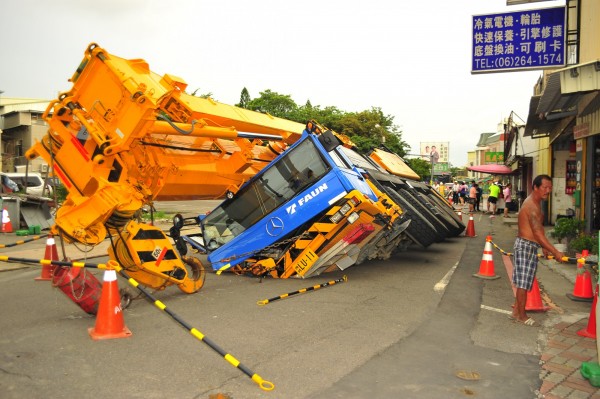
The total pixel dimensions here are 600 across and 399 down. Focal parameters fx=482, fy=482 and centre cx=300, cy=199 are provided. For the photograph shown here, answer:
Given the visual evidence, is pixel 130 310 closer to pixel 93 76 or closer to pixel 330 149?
pixel 93 76

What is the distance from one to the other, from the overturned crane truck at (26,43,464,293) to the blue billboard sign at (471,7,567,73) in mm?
3237

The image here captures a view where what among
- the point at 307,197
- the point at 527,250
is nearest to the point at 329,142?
the point at 307,197

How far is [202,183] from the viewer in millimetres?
7410

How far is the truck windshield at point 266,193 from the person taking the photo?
24.7 feet

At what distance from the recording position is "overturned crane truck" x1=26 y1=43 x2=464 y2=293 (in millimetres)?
5633

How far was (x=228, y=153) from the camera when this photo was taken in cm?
788

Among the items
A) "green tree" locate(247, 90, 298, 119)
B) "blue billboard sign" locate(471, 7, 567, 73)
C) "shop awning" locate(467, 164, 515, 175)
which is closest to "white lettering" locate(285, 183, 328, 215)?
"blue billboard sign" locate(471, 7, 567, 73)

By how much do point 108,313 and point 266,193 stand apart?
346 cm

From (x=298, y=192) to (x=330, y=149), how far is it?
0.85 metres

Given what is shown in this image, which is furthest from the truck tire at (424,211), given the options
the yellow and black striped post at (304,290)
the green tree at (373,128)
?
the green tree at (373,128)

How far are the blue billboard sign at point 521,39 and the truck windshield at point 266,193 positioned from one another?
451 cm

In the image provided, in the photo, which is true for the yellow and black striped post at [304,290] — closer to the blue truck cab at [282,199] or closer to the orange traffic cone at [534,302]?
the blue truck cab at [282,199]

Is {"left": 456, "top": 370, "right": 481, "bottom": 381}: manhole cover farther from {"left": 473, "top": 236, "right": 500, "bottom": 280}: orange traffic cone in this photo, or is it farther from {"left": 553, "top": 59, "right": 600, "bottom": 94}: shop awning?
{"left": 553, "top": 59, "right": 600, "bottom": 94}: shop awning

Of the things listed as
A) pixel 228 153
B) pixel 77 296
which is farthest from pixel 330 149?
pixel 77 296
